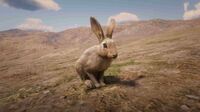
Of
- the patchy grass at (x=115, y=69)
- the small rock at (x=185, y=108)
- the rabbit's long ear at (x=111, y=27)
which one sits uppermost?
the rabbit's long ear at (x=111, y=27)

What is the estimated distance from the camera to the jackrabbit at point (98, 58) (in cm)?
563

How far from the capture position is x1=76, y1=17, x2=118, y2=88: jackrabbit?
18.5 feet

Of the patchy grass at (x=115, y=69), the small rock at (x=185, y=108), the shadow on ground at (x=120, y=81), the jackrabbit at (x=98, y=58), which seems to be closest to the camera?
the small rock at (x=185, y=108)

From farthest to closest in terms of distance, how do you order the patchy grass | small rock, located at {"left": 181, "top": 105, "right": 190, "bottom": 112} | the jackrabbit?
the patchy grass, the jackrabbit, small rock, located at {"left": 181, "top": 105, "right": 190, "bottom": 112}

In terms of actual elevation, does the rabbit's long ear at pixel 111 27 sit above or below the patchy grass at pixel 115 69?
above

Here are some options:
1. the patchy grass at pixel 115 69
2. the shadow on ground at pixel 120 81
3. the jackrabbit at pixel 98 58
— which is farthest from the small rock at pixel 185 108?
the patchy grass at pixel 115 69

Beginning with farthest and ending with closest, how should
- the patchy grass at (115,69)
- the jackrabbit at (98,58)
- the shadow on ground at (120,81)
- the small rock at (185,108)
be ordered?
the patchy grass at (115,69), the shadow on ground at (120,81), the jackrabbit at (98,58), the small rock at (185,108)

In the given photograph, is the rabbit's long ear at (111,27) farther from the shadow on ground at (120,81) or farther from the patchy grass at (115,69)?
the patchy grass at (115,69)

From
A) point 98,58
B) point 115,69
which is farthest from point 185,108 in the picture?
point 115,69

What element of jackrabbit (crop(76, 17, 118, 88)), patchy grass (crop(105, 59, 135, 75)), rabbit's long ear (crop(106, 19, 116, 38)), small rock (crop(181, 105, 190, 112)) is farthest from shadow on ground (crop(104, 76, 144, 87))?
small rock (crop(181, 105, 190, 112))

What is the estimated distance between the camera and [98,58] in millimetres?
6051

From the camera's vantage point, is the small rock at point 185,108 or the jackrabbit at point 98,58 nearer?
the small rock at point 185,108

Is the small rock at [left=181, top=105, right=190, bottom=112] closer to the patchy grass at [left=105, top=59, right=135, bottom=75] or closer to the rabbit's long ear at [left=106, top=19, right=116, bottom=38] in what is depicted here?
the rabbit's long ear at [left=106, top=19, right=116, bottom=38]

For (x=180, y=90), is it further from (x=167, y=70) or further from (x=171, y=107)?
(x=167, y=70)
